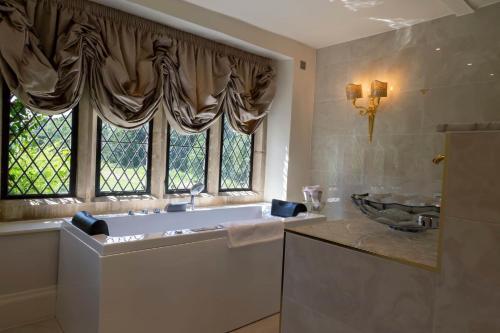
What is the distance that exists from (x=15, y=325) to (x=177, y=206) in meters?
1.44

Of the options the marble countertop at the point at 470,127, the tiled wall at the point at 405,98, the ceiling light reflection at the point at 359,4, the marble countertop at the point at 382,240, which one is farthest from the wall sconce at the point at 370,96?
the marble countertop at the point at 470,127

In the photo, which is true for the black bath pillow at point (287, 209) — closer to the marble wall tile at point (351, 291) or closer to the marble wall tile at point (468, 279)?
the marble wall tile at point (351, 291)

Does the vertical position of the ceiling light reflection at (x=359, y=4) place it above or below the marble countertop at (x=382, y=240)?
above

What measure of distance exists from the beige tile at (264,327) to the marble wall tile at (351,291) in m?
1.35

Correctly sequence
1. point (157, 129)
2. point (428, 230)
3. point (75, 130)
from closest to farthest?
point (428, 230)
point (75, 130)
point (157, 129)

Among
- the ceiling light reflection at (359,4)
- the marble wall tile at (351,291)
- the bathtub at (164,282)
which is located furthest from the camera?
the ceiling light reflection at (359,4)

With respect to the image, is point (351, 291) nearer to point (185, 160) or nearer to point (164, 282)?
Result: point (164, 282)

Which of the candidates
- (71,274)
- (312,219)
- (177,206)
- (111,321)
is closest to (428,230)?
(111,321)

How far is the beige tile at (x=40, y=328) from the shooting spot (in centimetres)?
218

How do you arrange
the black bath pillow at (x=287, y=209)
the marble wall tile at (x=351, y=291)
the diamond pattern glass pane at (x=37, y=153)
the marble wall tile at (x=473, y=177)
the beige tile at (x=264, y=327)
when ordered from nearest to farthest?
1. the marble wall tile at (x=473, y=177)
2. the marble wall tile at (x=351, y=291)
3. the beige tile at (x=264, y=327)
4. the diamond pattern glass pane at (x=37, y=153)
5. the black bath pillow at (x=287, y=209)

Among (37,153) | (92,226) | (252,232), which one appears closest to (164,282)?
(92,226)

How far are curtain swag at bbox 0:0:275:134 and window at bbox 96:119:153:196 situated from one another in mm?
240

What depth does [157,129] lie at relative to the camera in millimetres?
3271

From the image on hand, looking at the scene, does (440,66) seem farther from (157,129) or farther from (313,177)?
(157,129)
